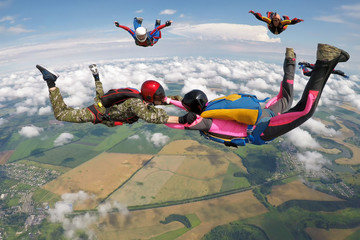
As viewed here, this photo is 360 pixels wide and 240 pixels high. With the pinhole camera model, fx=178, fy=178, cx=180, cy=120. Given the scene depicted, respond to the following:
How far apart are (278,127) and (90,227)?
5752 centimetres

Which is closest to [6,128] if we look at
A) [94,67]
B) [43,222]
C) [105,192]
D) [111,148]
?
[111,148]

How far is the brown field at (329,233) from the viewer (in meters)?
43.4

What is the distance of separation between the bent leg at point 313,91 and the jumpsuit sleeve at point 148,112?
2.14m

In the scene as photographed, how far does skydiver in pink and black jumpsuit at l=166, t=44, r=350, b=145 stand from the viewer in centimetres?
292

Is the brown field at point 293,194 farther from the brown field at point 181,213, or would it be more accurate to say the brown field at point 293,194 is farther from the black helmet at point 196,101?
the black helmet at point 196,101

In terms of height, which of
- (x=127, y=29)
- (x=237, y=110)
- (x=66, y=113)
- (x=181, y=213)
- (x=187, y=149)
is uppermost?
(x=127, y=29)

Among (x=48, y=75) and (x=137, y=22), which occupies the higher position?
(x=137, y=22)

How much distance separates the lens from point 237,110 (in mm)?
3436

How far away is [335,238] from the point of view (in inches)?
1695

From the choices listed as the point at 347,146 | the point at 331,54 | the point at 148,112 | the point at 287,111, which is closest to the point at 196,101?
the point at 148,112

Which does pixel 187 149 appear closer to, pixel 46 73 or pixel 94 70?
pixel 94 70

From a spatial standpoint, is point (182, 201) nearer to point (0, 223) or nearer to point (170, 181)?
point (170, 181)

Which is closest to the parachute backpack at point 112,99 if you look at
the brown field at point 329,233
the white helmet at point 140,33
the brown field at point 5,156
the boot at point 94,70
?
the boot at point 94,70

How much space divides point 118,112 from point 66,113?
6.08 ft
